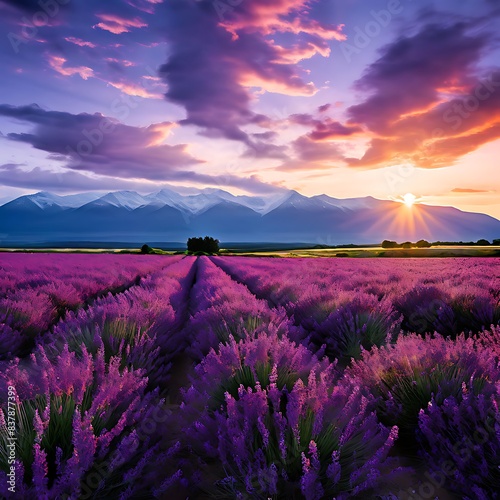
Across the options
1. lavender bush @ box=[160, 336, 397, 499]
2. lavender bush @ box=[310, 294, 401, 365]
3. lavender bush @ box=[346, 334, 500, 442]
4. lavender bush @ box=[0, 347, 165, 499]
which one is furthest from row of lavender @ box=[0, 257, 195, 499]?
lavender bush @ box=[310, 294, 401, 365]

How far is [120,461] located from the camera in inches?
61.7

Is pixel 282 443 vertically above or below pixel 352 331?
above

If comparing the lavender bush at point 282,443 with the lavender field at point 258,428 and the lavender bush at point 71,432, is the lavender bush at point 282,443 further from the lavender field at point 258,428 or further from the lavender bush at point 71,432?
the lavender bush at point 71,432

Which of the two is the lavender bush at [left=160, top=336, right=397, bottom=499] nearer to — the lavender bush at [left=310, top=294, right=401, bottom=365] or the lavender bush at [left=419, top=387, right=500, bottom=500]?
the lavender bush at [left=419, top=387, right=500, bottom=500]

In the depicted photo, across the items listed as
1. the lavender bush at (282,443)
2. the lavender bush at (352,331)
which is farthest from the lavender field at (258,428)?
the lavender bush at (352,331)

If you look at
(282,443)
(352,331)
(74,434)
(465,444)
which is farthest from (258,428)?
(352,331)

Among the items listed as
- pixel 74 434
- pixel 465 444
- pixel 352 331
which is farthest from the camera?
pixel 352 331

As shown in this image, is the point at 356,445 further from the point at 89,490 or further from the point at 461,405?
the point at 89,490

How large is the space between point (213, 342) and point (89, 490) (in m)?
2.06

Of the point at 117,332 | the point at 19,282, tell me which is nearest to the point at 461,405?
the point at 117,332

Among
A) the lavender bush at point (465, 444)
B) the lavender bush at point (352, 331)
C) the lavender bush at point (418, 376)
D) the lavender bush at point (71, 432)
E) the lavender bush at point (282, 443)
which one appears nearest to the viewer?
the lavender bush at point (71, 432)

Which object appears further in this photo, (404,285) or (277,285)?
(277,285)

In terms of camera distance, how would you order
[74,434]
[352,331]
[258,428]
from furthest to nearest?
[352,331] → [258,428] → [74,434]

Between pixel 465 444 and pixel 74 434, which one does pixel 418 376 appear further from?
pixel 74 434
